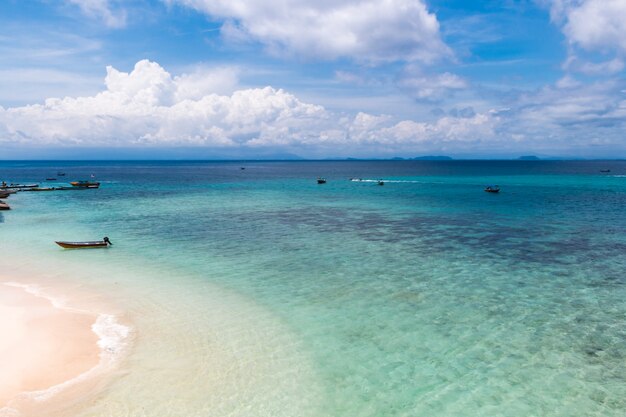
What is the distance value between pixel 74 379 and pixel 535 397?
14.5 metres

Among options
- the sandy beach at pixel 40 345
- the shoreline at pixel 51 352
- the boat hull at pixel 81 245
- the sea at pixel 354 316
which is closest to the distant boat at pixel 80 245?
the boat hull at pixel 81 245

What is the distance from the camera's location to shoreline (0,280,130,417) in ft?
40.9

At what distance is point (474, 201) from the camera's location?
67.1 metres

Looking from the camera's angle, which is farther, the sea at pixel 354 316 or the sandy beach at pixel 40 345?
the sandy beach at pixel 40 345

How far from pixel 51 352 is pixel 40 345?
0.88 meters

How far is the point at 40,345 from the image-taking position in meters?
15.6

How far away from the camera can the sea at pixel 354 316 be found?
13.0 meters

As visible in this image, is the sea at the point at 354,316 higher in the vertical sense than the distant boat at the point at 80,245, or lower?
lower

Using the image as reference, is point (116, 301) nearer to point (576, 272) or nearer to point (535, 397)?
point (535, 397)

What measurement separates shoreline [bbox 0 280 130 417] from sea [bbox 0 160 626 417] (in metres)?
0.70

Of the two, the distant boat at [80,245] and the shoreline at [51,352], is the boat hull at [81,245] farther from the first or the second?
the shoreline at [51,352]

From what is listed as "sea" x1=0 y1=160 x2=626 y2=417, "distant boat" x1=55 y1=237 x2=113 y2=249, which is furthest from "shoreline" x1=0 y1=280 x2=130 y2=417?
"distant boat" x1=55 y1=237 x2=113 y2=249

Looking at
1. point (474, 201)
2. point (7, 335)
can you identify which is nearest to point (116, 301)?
point (7, 335)

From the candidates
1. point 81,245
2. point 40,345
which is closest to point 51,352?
point 40,345
